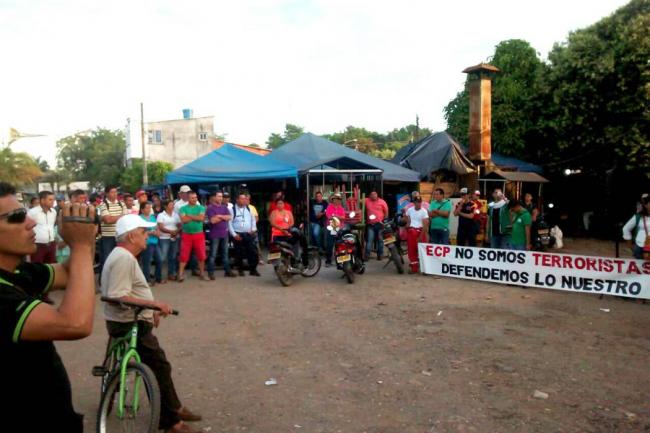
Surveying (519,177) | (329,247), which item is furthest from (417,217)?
(519,177)

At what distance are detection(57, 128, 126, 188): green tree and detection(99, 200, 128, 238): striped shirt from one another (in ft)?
164

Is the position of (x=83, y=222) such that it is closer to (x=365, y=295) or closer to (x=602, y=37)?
(x=365, y=295)

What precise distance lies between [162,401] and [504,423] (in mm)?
2567

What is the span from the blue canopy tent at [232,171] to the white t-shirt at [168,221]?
3.34m

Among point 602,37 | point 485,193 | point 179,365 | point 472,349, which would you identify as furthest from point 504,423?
point 602,37

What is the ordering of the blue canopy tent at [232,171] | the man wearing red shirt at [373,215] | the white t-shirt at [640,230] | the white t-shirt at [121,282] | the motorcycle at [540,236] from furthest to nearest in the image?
1. the blue canopy tent at [232,171]
2. the motorcycle at [540,236]
3. the man wearing red shirt at [373,215]
4. the white t-shirt at [640,230]
5. the white t-shirt at [121,282]

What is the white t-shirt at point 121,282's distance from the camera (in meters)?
3.80

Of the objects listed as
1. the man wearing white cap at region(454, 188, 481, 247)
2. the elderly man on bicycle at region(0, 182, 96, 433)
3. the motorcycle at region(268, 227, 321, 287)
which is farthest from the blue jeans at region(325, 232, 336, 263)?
the elderly man on bicycle at region(0, 182, 96, 433)

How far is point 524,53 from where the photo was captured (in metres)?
20.6

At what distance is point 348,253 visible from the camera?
31.7 feet

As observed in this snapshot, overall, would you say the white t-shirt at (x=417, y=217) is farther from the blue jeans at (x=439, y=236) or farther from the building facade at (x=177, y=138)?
the building facade at (x=177, y=138)

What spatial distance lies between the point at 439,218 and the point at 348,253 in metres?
2.28

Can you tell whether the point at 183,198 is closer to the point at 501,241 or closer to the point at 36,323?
the point at 501,241

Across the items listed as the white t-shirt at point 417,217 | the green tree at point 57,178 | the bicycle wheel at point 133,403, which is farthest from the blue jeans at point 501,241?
the green tree at point 57,178
